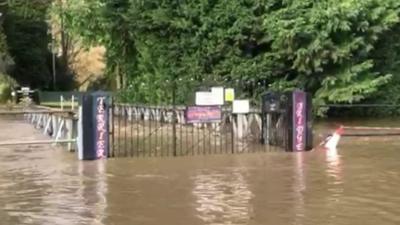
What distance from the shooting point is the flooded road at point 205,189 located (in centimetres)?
980

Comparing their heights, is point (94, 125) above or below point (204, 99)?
below

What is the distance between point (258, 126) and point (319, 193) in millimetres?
8914

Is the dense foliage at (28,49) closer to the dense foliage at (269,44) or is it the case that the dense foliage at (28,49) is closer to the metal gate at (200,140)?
the dense foliage at (269,44)

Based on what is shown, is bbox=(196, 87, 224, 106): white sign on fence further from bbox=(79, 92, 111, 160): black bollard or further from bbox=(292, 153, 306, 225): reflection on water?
bbox=(79, 92, 111, 160): black bollard

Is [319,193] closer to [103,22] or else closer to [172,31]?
[172,31]

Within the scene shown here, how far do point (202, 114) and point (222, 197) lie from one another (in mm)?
6977

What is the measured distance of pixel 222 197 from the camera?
1131 cm

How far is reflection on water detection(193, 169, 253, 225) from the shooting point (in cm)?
972

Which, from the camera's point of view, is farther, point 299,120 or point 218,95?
point 218,95

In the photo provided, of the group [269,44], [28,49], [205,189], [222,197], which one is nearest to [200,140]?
[205,189]

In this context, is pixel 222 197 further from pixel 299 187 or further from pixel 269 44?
pixel 269 44

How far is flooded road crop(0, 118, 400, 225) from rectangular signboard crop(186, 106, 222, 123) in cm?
126

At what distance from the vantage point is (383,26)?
103 feet

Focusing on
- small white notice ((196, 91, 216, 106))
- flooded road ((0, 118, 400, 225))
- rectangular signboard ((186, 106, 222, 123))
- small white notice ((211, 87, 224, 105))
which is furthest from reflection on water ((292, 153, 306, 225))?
small white notice ((196, 91, 216, 106))
